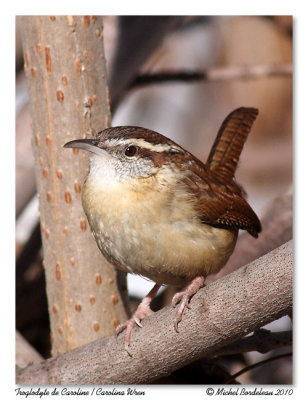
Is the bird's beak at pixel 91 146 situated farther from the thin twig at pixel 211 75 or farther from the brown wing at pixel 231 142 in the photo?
the thin twig at pixel 211 75

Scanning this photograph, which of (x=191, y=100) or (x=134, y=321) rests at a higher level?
(x=191, y=100)

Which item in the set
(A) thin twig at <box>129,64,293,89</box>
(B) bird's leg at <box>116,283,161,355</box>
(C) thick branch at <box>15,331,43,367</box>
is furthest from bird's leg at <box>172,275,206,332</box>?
(A) thin twig at <box>129,64,293,89</box>

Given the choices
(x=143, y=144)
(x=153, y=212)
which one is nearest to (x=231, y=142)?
(x=143, y=144)

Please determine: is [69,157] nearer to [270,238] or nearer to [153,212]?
[153,212]

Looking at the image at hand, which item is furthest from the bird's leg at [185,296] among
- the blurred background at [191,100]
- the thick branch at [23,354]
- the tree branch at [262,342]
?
the thick branch at [23,354]

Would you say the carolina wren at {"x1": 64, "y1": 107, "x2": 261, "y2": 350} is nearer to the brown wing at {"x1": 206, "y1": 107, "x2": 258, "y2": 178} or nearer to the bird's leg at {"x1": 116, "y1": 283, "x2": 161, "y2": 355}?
the bird's leg at {"x1": 116, "y1": 283, "x2": 161, "y2": 355}
